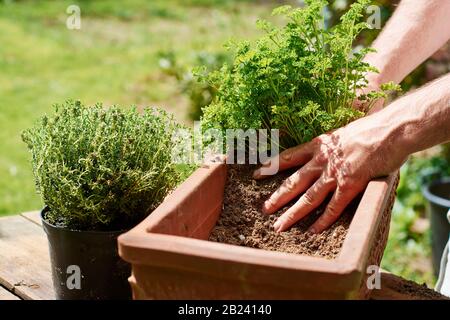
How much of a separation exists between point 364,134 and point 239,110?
12.7 inches

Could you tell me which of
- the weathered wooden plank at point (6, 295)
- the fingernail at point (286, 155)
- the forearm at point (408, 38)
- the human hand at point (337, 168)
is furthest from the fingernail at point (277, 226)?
the weathered wooden plank at point (6, 295)

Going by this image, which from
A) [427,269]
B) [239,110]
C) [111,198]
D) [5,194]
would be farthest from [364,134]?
[5,194]

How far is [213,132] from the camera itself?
1.91m

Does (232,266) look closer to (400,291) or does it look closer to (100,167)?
(100,167)

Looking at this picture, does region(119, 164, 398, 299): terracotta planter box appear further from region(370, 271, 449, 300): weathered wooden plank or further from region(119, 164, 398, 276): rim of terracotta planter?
region(370, 271, 449, 300): weathered wooden plank

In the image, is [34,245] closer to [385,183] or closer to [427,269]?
A: [385,183]

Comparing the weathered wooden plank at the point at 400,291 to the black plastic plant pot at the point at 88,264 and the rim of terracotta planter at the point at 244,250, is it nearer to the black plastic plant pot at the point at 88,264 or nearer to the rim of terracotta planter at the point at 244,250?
the rim of terracotta planter at the point at 244,250

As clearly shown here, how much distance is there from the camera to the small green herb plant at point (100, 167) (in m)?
1.67

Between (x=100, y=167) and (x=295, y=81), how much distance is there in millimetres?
552

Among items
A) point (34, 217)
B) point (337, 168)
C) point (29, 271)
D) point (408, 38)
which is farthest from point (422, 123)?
point (34, 217)

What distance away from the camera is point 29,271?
1983mm

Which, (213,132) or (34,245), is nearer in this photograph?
(213,132)
